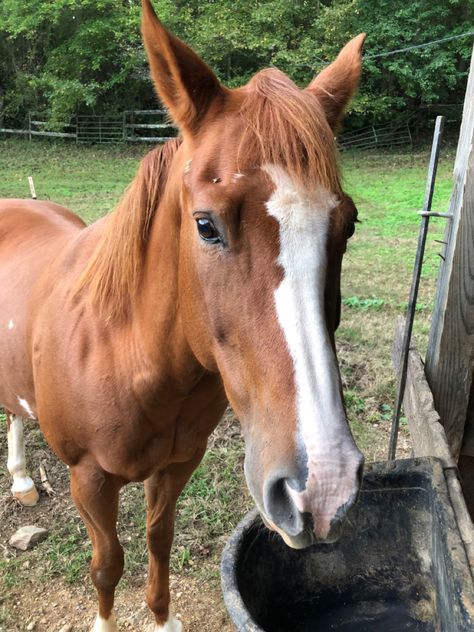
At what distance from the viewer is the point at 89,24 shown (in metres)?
19.2

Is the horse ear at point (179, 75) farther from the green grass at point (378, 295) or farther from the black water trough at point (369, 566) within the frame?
the black water trough at point (369, 566)

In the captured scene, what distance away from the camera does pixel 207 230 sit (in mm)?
1216

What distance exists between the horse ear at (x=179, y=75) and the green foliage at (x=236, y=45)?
17643mm

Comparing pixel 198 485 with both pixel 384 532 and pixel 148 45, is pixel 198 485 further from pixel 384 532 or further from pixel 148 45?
pixel 148 45

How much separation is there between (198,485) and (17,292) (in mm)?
1509

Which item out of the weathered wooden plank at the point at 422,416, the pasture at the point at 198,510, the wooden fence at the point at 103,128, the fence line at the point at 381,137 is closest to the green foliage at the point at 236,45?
the wooden fence at the point at 103,128

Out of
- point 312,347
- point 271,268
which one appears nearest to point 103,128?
point 271,268

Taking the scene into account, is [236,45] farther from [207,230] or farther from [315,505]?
[315,505]

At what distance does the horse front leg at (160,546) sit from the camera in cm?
235

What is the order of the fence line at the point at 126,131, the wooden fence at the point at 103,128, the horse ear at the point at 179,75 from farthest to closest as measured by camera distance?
1. the wooden fence at the point at 103,128
2. the fence line at the point at 126,131
3. the horse ear at the point at 179,75

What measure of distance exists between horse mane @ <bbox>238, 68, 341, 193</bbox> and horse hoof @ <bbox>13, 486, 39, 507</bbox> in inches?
103

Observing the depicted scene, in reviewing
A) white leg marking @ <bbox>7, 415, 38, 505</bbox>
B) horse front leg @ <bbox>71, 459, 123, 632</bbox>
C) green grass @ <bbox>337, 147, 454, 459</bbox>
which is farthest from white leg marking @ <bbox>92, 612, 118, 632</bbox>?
green grass @ <bbox>337, 147, 454, 459</bbox>

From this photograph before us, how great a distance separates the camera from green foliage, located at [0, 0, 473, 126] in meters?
18.1

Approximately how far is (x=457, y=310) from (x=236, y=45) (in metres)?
18.3
